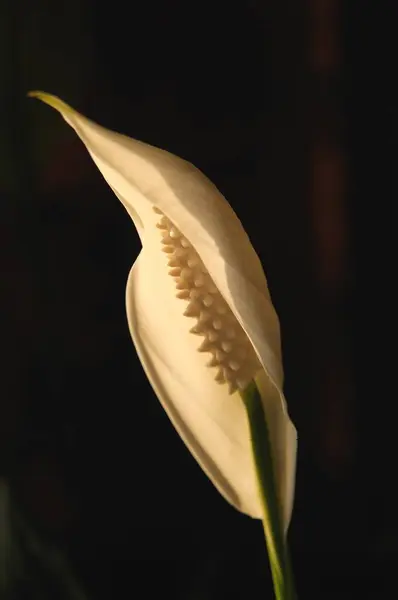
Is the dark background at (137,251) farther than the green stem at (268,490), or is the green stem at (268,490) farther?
the dark background at (137,251)

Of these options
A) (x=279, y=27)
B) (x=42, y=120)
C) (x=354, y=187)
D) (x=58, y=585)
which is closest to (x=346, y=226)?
(x=354, y=187)

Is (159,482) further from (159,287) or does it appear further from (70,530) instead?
(159,287)

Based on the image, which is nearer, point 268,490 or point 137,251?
point 268,490

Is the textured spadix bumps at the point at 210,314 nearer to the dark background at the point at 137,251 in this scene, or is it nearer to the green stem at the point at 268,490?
the green stem at the point at 268,490

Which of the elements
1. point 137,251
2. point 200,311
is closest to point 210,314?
point 200,311

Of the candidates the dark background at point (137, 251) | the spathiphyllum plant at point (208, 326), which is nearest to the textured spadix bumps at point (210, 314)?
the spathiphyllum plant at point (208, 326)

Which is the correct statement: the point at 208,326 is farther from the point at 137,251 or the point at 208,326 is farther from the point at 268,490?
the point at 137,251
